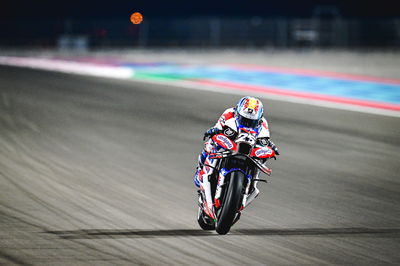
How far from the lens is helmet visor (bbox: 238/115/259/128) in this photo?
20.6 ft

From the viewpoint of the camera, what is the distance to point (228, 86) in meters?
22.1

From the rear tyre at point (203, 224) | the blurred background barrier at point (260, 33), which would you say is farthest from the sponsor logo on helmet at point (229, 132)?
the blurred background barrier at point (260, 33)

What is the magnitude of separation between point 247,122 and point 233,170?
46 centimetres

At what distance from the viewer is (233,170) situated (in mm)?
6168

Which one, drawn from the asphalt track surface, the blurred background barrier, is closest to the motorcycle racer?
the asphalt track surface

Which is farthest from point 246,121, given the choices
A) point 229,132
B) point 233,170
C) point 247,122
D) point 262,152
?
point 233,170

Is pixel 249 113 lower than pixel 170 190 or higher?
higher

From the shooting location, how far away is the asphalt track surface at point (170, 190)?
6.22m

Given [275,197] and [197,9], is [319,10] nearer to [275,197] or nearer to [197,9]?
[197,9]

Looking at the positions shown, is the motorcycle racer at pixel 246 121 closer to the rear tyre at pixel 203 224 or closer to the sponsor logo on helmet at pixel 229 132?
the sponsor logo on helmet at pixel 229 132

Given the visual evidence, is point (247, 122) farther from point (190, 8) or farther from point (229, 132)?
point (190, 8)

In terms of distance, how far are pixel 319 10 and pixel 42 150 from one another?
42.0 meters

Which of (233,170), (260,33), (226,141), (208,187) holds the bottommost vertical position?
(260,33)

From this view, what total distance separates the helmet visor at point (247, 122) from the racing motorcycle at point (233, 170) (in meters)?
0.04
